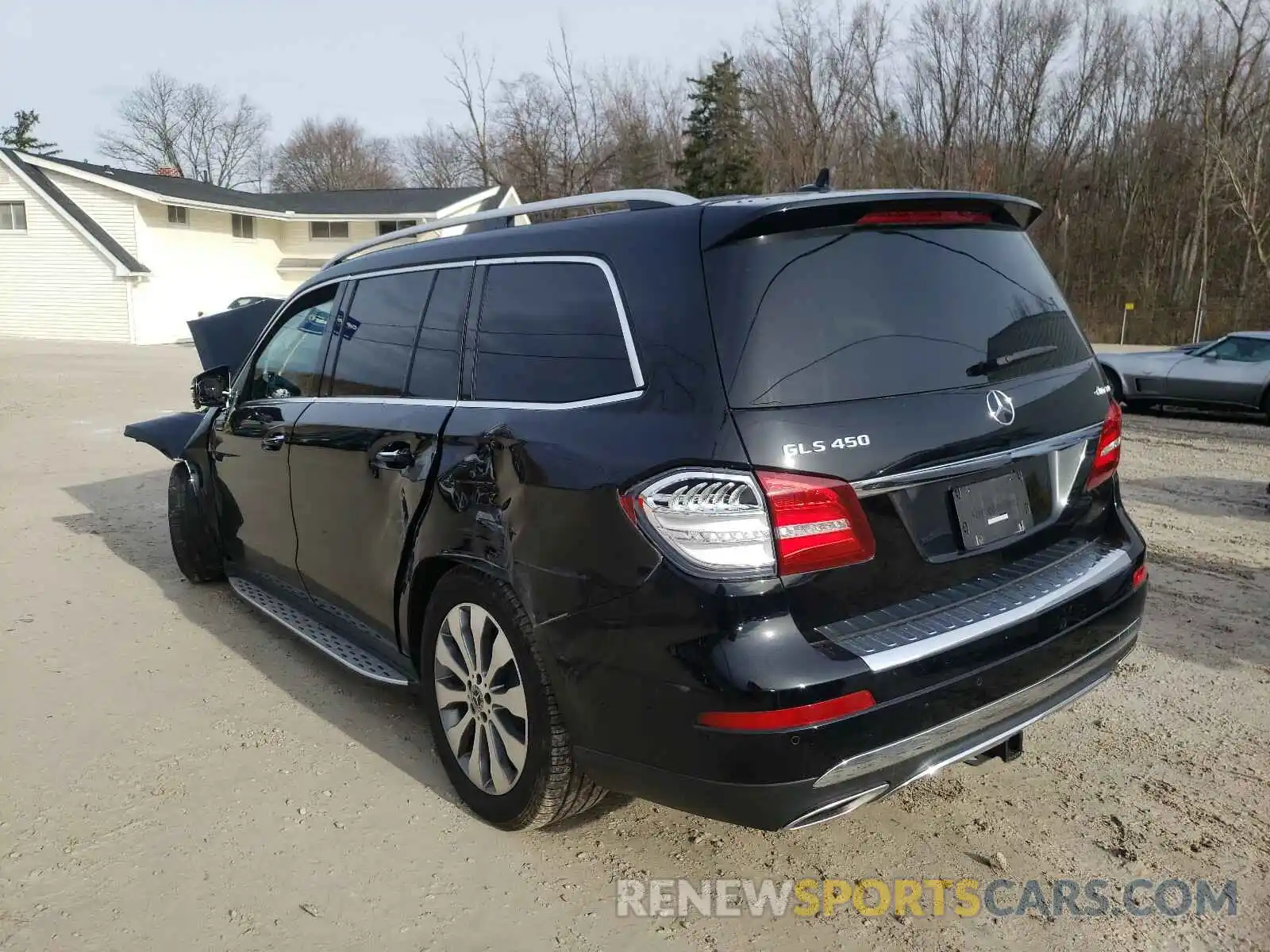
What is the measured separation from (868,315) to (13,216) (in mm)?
35985

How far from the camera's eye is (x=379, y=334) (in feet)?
12.6

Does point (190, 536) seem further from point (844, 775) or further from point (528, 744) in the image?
point (844, 775)

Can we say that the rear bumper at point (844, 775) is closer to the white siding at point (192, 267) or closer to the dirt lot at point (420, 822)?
the dirt lot at point (420, 822)

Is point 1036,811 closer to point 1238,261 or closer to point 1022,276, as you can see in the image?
point 1022,276

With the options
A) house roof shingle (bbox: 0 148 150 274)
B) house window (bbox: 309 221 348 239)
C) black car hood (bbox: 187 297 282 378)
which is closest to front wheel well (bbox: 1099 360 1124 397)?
black car hood (bbox: 187 297 282 378)

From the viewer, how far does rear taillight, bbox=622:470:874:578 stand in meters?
2.36

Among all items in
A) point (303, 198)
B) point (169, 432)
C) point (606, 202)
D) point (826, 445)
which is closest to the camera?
point (826, 445)

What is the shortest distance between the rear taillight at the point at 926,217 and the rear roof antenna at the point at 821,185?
1.08 feet

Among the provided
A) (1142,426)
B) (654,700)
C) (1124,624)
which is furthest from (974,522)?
(1142,426)

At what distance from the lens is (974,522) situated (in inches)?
106

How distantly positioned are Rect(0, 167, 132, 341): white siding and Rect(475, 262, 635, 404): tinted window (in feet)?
104

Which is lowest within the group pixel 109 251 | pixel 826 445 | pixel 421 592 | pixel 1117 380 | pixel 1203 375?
pixel 1117 380

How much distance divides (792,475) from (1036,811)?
1.67 m

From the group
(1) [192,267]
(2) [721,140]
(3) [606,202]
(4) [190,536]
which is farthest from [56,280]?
(3) [606,202]
